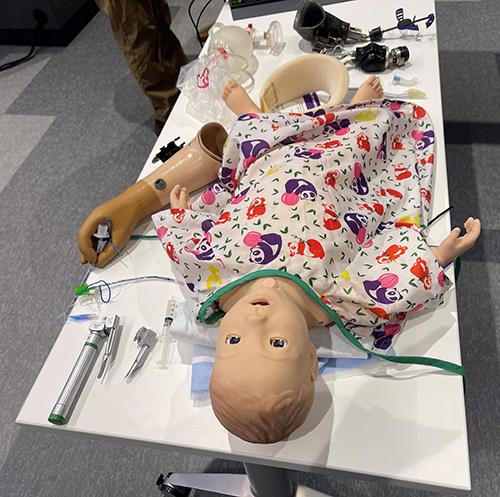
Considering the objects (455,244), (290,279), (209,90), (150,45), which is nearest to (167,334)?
(290,279)

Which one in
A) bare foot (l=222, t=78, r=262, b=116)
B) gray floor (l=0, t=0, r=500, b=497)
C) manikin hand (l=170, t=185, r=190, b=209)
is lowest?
gray floor (l=0, t=0, r=500, b=497)

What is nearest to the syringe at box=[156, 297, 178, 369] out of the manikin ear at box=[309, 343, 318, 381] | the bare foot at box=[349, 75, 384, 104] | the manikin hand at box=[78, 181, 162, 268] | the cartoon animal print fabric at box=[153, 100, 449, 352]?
the cartoon animal print fabric at box=[153, 100, 449, 352]

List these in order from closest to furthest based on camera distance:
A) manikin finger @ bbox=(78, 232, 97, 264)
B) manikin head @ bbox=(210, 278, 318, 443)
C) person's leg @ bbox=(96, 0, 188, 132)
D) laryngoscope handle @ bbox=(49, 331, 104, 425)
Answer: manikin head @ bbox=(210, 278, 318, 443) → laryngoscope handle @ bbox=(49, 331, 104, 425) → manikin finger @ bbox=(78, 232, 97, 264) → person's leg @ bbox=(96, 0, 188, 132)

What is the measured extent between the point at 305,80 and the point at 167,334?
0.83 meters

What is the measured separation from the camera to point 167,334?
946mm

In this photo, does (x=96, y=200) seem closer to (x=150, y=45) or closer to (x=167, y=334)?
(x=150, y=45)

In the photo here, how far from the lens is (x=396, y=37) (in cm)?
144

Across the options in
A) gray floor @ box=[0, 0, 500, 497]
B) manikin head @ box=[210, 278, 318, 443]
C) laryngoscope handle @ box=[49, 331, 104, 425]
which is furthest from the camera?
gray floor @ box=[0, 0, 500, 497]

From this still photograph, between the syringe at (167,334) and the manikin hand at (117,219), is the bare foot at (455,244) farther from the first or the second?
the manikin hand at (117,219)

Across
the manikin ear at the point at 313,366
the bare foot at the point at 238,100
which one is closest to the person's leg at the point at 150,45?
the bare foot at the point at 238,100

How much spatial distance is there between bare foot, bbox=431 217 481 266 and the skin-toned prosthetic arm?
58 centimetres

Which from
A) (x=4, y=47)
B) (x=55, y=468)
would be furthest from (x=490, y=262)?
(x=4, y=47)

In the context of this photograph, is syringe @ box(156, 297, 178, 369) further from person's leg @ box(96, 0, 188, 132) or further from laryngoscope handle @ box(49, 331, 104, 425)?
person's leg @ box(96, 0, 188, 132)

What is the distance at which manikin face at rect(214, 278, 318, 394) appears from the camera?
2.20 ft
